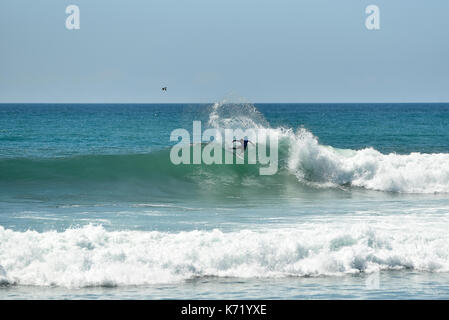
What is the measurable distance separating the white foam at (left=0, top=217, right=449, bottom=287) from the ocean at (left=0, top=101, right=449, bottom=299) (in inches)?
0.8

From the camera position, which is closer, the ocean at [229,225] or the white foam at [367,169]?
the ocean at [229,225]

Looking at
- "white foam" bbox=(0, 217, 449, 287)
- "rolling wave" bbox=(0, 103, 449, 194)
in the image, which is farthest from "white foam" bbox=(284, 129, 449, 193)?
"white foam" bbox=(0, 217, 449, 287)

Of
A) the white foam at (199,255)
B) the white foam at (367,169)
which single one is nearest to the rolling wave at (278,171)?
the white foam at (367,169)

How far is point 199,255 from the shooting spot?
1221 cm

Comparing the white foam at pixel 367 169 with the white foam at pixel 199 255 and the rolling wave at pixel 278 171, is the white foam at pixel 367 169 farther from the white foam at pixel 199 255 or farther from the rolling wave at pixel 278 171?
the white foam at pixel 199 255

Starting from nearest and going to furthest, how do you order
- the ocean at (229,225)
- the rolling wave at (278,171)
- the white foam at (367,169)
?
1. the ocean at (229,225)
2. the rolling wave at (278,171)
3. the white foam at (367,169)

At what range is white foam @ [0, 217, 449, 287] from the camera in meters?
11.5

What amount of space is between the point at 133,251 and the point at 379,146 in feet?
116

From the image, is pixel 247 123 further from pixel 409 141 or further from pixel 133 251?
pixel 409 141

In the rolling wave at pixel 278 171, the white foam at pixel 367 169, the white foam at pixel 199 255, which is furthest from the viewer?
the white foam at pixel 367 169

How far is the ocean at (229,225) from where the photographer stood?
11242 millimetres

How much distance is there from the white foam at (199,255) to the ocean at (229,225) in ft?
0.07

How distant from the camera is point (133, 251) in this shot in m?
12.2
